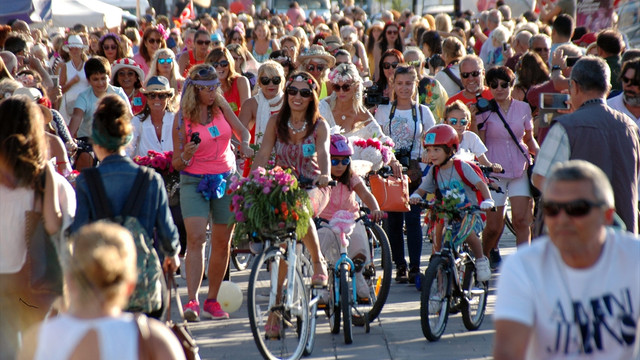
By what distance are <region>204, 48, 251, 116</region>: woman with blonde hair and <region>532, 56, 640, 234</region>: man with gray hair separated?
517cm

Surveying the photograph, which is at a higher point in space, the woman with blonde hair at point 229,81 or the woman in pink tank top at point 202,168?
the woman with blonde hair at point 229,81

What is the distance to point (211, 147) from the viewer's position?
25.5 ft

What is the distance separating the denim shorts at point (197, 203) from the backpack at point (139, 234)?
2706 millimetres

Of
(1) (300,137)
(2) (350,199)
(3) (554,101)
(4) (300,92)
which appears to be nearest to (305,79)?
(4) (300,92)

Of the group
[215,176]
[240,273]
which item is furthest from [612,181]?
[240,273]

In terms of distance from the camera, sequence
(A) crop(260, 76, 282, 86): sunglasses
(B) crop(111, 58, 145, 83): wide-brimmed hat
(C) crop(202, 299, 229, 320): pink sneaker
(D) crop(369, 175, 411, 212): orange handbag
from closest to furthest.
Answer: (C) crop(202, 299, 229, 320): pink sneaker, (D) crop(369, 175, 411, 212): orange handbag, (A) crop(260, 76, 282, 86): sunglasses, (B) crop(111, 58, 145, 83): wide-brimmed hat

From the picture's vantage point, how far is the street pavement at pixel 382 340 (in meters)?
6.88

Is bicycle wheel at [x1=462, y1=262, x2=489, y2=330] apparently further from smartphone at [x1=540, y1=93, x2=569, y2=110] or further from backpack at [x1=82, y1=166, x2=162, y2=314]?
backpack at [x1=82, y1=166, x2=162, y2=314]

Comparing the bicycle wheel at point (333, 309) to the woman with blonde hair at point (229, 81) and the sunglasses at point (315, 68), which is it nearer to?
the woman with blonde hair at point (229, 81)

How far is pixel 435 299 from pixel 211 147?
2128 millimetres

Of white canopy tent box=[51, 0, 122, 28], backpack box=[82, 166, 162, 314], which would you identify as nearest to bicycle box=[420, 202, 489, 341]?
backpack box=[82, 166, 162, 314]

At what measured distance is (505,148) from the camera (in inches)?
357

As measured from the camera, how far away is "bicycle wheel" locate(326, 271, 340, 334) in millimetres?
7070

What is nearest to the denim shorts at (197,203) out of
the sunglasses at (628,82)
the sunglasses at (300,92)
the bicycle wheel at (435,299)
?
the sunglasses at (300,92)
